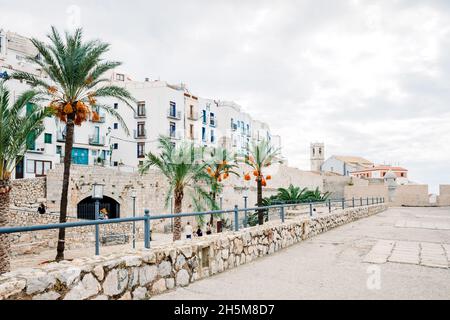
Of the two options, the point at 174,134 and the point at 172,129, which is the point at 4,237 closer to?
the point at 172,129

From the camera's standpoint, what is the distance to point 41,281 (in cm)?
369

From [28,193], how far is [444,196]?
128 ft

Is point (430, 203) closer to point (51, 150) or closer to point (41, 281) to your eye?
point (51, 150)

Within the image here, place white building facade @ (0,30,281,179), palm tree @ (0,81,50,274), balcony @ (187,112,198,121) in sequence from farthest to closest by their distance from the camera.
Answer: balcony @ (187,112,198,121) → white building facade @ (0,30,281,179) → palm tree @ (0,81,50,274)

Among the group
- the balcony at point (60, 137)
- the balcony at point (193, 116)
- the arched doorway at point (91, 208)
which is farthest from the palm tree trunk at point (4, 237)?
the balcony at point (193, 116)

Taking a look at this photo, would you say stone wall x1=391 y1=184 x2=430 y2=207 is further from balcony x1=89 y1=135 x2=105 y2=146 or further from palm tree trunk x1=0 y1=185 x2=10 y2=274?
palm tree trunk x1=0 y1=185 x2=10 y2=274

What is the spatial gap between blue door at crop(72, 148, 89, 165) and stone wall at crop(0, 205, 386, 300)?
3480cm

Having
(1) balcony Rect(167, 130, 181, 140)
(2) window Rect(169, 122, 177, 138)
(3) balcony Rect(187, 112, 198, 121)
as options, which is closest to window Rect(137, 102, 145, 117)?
(2) window Rect(169, 122, 177, 138)

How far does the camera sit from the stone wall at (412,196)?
3900cm

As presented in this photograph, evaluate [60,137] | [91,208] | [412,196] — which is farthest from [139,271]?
[412,196]

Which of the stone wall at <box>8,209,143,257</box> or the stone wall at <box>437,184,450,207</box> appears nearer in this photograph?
the stone wall at <box>8,209,143,257</box>

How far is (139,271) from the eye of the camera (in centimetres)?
495

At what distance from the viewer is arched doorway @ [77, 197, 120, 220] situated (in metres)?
30.3

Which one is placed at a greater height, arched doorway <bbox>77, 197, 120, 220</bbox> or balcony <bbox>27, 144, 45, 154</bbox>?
balcony <bbox>27, 144, 45, 154</bbox>
